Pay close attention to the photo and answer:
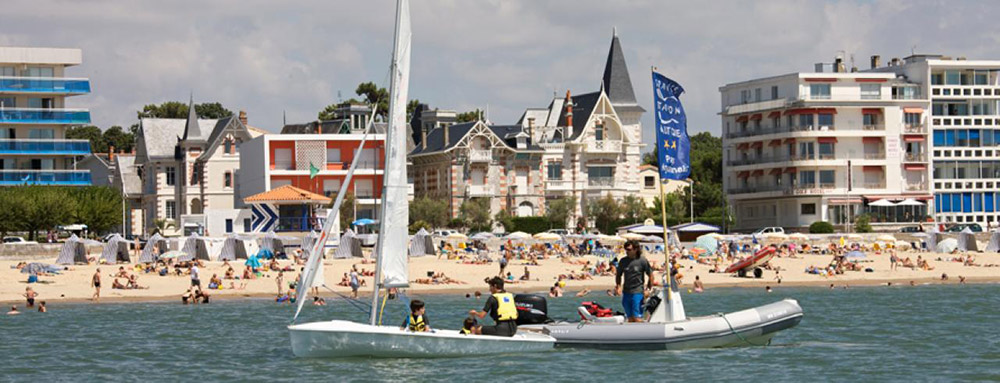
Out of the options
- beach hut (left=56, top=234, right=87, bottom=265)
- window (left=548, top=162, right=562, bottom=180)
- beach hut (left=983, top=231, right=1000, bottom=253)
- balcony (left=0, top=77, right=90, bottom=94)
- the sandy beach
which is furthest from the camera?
window (left=548, top=162, right=562, bottom=180)

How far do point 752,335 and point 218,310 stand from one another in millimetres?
22144

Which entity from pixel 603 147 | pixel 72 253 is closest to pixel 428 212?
pixel 603 147

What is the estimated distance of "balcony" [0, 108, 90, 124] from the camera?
80.4m

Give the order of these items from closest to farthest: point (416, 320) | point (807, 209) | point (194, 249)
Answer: point (416, 320) → point (194, 249) → point (807, 209)

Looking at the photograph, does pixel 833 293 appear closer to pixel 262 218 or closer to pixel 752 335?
pixel 752 335

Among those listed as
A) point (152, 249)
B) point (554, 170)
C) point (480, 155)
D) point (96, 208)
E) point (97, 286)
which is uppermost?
point (480, 155)

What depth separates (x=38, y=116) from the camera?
81188 millimetres

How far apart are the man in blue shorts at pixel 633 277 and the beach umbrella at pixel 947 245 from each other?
46.8m

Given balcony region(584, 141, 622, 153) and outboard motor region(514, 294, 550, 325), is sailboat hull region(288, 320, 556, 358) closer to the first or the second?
outboard motor region(514, 294, 550, 325)

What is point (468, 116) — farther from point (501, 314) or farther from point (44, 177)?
point (501, 314)

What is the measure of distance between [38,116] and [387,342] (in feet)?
198

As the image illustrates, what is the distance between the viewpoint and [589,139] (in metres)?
94.0

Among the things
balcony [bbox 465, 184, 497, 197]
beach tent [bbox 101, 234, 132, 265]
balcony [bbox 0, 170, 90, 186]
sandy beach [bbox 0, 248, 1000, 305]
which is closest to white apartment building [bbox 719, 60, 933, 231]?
balcony [bbox 465, 184, 497, 197]

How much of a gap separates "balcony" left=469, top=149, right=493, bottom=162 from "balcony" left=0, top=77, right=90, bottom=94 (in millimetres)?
24308
